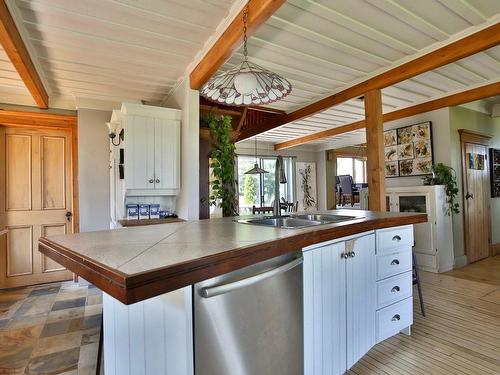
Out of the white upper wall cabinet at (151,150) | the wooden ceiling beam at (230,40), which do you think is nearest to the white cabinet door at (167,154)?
the white upper wall cabinet at (151,150)

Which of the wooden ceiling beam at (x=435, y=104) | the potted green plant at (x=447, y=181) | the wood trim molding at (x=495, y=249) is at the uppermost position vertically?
the wooden ceiling beam at (x=435, y=104)

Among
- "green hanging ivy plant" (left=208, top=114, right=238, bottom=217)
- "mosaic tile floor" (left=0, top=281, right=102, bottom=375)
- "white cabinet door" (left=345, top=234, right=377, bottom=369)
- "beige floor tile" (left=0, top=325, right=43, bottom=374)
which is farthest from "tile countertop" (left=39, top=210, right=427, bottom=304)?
"green hanging ivy plant" (left=208, top=114, right=238, bottom=217)

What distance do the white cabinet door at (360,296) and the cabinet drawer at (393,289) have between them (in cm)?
8

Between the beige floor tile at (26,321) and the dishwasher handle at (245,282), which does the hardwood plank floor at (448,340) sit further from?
the beige floor tile at (26,321)

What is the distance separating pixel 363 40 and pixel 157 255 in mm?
Result: 2628

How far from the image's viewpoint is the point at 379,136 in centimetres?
338

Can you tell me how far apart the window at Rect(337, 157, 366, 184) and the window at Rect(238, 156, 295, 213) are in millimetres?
2258

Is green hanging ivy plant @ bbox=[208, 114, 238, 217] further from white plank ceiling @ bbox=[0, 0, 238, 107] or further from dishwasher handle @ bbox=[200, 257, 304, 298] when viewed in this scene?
dishwasher handle @ bbox=[200, 257, 304, 298]

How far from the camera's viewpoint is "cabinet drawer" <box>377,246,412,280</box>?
200cm

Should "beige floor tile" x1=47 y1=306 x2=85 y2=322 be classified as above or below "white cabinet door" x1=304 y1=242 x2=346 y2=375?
below

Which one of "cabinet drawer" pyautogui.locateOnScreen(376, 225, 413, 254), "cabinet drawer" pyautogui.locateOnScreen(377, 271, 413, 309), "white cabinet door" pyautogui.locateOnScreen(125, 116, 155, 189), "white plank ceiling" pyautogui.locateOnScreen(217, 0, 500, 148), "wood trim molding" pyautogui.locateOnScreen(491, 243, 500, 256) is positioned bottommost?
"wood trim molding" pyautogui.locateOnScreen(491, 243, 500, 256)

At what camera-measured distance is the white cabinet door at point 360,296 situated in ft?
5.64

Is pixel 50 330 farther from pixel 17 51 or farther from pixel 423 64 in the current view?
pixel 423 64

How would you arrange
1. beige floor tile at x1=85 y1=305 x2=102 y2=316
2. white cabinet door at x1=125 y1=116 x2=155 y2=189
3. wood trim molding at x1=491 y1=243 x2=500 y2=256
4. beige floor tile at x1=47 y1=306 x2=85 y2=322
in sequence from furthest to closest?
wood trim molding at x1=491 y1=243 x2=500 y2=256 < white cabinet door at x1=125 y1=116 x2=155 y2=189 < beige floor tile at x1=85 y1=305 x2=102 y2=316 < beige floor tile at x1=47 y1=306 x2=85 y2=322
